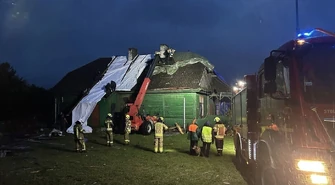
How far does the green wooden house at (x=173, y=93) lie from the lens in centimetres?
2569

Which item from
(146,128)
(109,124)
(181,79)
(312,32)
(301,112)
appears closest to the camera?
(301,112)

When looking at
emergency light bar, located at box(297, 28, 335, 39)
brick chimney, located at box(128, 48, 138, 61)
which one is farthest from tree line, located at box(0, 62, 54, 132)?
emergency light bar, located at box(297, 28, 335, 39)

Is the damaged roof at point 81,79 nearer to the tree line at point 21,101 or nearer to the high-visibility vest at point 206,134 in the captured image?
the tree line at point 21,101

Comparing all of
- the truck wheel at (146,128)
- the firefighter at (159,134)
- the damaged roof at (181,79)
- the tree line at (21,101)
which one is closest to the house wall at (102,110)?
the damaged roof at (181,79)

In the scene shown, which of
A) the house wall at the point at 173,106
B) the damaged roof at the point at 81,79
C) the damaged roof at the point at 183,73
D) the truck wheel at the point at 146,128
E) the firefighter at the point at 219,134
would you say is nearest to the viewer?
the firefighter at the point at 219,134

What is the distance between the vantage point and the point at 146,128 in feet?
70.0

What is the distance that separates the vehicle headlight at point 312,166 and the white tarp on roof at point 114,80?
820 inches

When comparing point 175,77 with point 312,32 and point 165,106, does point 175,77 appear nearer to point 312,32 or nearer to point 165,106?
point 165,106

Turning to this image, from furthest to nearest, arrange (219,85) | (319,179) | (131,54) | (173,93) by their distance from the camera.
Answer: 1. (131,54)
2. (219,85)
3. (173,93)
4. (319,179)

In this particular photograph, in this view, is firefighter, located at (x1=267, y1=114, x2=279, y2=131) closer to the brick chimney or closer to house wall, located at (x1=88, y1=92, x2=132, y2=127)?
house wall, located at (x1=88, y1=92, x2=132, y2=127)

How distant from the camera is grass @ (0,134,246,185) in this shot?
895 cm

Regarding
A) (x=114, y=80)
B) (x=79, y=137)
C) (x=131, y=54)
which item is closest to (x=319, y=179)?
(x=79, y=137)

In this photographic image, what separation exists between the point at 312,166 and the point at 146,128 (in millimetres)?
17079

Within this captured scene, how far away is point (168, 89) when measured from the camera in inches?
1017
